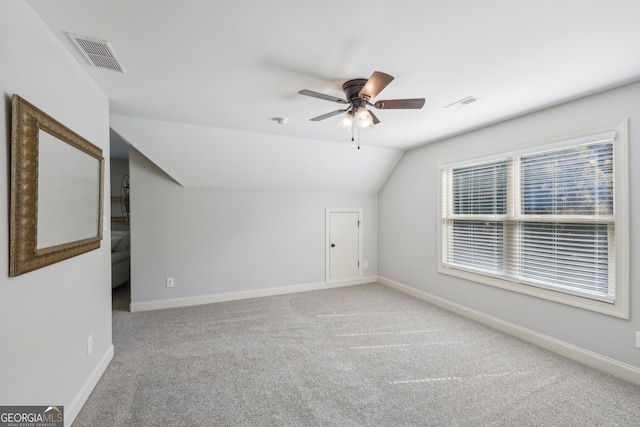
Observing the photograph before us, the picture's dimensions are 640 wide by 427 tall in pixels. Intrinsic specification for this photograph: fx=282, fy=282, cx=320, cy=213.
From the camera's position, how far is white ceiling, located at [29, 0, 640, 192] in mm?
1507

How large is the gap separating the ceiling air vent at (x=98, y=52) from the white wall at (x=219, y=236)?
4.89ft

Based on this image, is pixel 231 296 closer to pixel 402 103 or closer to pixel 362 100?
pixel 362 100

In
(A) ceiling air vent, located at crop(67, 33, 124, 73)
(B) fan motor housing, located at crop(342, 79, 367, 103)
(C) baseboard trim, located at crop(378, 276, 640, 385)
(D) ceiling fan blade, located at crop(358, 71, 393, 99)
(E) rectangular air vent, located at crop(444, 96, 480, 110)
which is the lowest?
(C) baseboard trim, located at crop(378, 276, 640, 385)

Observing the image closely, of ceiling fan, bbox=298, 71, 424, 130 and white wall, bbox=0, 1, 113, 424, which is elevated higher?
ceiling fan, bbox=298, 71, 424, 130

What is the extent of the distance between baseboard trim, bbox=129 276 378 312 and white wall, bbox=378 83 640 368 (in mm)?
1072

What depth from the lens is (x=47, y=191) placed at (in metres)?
1.61

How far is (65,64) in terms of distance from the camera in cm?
187

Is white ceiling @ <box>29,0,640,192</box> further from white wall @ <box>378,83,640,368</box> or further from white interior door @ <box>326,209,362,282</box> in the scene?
white interior door @ <box>326,209,362,282</box>

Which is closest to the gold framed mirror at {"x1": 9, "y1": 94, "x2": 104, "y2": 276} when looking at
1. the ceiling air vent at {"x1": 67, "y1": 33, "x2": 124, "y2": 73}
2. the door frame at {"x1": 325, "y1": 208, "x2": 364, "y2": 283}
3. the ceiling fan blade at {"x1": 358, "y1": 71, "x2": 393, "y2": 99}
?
the ceiling air vent at {"x1": 67, "y1": 33, "x2": 124, "y2": 73}

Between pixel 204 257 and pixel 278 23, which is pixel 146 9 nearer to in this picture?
pixel 278 23

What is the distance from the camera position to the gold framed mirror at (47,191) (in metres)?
1.35

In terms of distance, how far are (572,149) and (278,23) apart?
293 cm

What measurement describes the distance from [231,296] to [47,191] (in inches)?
124

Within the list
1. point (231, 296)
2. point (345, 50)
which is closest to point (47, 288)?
point (345, 50)
